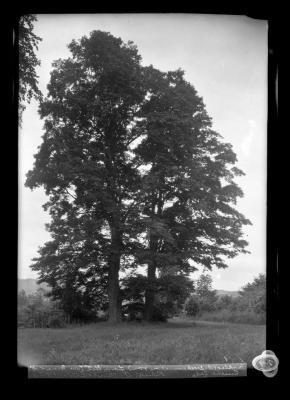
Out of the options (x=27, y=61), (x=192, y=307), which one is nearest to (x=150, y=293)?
(x=192, y=307)

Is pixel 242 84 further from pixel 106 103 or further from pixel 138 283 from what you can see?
pixel 138 283

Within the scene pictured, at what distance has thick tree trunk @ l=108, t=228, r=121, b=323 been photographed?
3.40 m

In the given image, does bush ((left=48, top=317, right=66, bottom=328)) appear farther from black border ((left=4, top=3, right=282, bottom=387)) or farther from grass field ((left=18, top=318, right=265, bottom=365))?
black border ((left=4, top=3, right=282, bottom=387))

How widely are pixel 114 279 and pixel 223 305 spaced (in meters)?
1.02

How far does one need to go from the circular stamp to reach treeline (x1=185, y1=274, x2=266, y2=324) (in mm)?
297

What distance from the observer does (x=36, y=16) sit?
332cm

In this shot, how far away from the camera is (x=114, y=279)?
136 inches

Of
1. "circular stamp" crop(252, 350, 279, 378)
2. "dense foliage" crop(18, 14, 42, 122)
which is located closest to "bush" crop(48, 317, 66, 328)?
"circular stamp" crop(252, 350, 279, 378)
